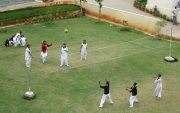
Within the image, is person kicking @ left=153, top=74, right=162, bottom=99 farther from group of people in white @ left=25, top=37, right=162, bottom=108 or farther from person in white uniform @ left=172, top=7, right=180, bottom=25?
person in white uniform @ left=172, top=7, right=180, bottom=25

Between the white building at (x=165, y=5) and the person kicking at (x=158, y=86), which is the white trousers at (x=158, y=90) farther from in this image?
the white building at (x=165, y=5)

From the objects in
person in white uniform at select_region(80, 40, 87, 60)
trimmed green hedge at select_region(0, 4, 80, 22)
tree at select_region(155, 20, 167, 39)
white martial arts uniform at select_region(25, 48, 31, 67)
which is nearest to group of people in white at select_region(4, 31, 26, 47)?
white martial arts uniform at select_region(25, 48, 31, 67)

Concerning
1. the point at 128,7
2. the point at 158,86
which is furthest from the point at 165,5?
the point at 158,86

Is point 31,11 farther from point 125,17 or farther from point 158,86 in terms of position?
point 158,86

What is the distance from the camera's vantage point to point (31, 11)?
97.9 ft

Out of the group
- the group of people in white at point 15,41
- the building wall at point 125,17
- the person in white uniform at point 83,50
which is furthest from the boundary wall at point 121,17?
the group of people in white at point 15,41

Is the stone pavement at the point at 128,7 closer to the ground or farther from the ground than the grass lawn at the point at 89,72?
farther from the ground

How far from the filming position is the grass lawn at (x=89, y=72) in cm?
1572

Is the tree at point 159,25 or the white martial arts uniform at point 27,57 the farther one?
the tree at point 159,25

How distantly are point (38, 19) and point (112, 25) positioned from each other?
19.2 feet

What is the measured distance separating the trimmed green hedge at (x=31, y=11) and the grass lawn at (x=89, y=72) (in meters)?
1.32

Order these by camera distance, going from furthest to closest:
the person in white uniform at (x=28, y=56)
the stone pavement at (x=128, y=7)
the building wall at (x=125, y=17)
A: the stone pavement at (x=128, y=7) < the building wall at (x=125, y=17) < the person in white uniform at (x=28, y=56)

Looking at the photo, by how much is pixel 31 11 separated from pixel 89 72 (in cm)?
1228

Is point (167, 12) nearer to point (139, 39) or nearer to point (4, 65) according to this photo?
point (139, 39)
